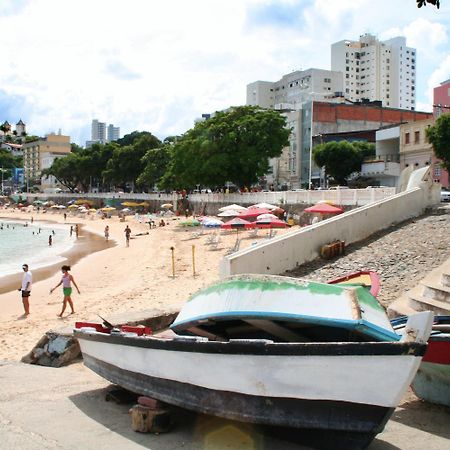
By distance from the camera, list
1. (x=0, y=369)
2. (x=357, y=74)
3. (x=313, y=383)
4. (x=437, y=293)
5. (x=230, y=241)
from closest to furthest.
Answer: (x=313, y=383) < (x=0, y=369) < (x=437, y=293) < (x=230, y=241) < (x=357, y=74)

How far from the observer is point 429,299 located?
31.5 feet

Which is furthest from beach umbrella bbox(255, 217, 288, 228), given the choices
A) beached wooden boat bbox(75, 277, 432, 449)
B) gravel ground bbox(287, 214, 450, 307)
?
beached wooden boat bbox(75, 277, 432, 449)

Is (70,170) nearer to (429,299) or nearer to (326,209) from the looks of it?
(326,209)

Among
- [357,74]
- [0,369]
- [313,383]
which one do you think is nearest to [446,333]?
[313,383]

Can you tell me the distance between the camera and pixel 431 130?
40.7 metres

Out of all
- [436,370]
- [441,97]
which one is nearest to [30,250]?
[441,97]

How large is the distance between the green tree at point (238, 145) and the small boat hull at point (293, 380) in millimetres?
40926

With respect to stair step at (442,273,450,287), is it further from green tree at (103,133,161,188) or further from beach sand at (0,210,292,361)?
green tree at (103,133,161,188)

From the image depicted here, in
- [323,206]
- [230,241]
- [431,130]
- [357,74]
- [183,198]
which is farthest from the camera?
[357,74]

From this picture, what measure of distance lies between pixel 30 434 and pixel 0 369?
9.63 ft

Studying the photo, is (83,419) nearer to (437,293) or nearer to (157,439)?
(157,439)

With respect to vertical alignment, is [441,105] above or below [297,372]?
above

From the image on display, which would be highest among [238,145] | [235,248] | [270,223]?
[238,145]

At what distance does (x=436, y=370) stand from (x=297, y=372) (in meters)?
2.22
